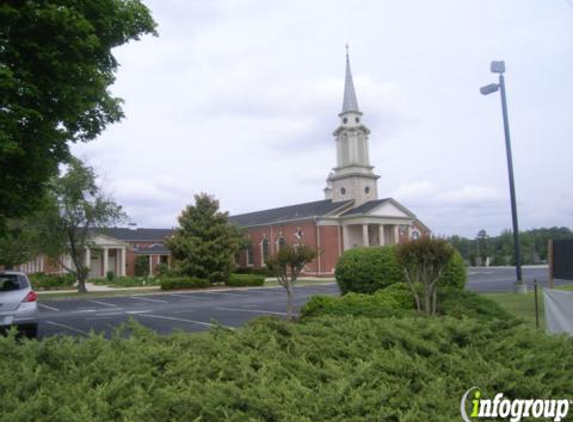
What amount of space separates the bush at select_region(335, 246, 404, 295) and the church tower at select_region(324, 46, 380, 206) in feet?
119

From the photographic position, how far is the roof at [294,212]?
49656 mm

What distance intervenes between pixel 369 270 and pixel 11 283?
8929 mm

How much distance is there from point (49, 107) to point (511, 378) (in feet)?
29.6

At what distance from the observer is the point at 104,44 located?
10.6 meters

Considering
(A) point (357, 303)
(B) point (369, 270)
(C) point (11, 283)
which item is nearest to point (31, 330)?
(C) point (11, 283)

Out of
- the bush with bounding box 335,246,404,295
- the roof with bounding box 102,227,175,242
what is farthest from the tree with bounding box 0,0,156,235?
the roof with bounding box 102,227,175,242

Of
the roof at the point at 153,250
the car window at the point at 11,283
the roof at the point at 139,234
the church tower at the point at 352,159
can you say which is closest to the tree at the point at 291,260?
the car window at the point at 11,283

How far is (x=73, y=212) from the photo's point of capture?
31.2 meters

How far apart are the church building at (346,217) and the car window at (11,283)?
3591 centimetres

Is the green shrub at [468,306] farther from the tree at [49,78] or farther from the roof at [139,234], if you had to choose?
the roof at [139,234]

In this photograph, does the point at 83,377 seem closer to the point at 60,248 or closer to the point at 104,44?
the point at 104,44

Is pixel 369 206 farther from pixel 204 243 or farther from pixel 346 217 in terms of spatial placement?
pixel 204 243

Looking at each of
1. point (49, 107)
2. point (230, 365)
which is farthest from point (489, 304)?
point (49, 107)

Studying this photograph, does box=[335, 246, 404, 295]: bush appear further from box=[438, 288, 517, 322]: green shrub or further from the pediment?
the pediment
